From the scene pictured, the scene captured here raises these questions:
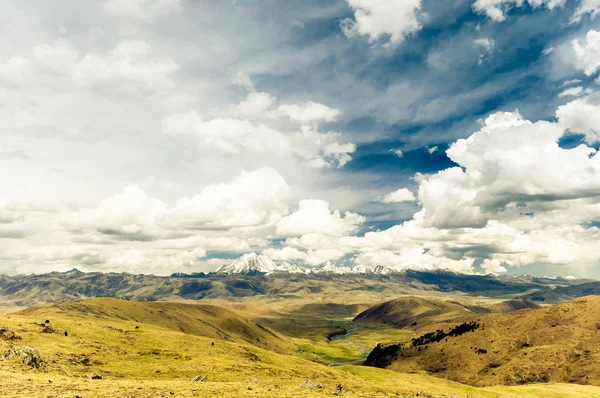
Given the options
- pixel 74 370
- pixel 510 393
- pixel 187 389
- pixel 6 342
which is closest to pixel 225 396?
pixel 187 389

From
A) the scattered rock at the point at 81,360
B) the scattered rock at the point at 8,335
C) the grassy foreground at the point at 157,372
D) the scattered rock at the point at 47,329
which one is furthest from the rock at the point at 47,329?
the scattered rock at the point at 81,360

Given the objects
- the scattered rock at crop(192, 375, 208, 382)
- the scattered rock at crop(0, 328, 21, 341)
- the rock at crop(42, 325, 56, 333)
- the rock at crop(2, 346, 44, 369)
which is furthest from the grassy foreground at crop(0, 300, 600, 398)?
the scattered rock at crop(0, 328, 21, 341)

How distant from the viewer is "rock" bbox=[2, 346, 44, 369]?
58.3m

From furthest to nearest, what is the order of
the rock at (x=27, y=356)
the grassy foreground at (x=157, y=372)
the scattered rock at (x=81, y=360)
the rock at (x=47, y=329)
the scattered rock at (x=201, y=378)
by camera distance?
the rock at (x=47, y=329), the scattered rock at (x=81, y=360), the scattered rock at (x=201, y=378), the rock at (x=27, y=356), the grassy foreground at (x=157, y=372)

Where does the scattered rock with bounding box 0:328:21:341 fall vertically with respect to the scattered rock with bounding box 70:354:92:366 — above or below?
above

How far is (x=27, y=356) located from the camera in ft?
194

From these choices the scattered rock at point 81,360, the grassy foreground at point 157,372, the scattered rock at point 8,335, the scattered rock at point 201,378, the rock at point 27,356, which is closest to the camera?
the grassy foreground at point 157,372

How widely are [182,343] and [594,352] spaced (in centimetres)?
18710

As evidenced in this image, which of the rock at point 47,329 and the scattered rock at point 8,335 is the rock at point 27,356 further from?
the rock at point 47,329

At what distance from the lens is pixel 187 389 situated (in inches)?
1855

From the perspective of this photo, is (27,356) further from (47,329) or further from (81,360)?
(47,329)

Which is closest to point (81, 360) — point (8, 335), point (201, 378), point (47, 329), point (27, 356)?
point (27, 356)

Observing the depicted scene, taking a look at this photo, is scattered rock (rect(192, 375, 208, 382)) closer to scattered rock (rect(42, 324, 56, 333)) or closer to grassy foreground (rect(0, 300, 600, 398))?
grassy foreground (rect(0, 300, 600, 398))

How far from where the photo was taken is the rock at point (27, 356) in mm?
58325
